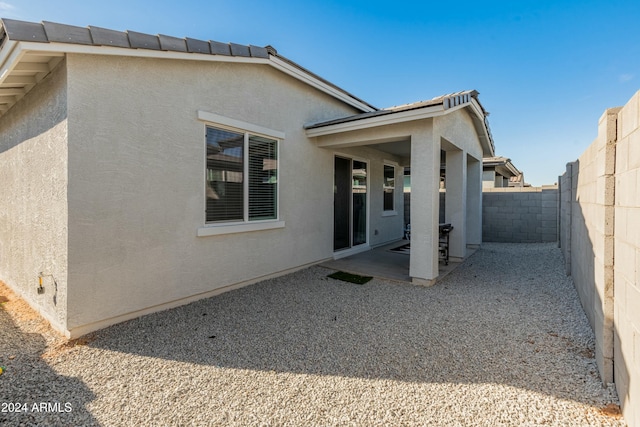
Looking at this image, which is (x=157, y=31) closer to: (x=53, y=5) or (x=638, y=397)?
(x=53, y=5)

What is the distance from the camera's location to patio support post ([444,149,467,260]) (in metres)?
8.64

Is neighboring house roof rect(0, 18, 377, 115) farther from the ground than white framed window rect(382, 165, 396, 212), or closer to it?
farther from the ground

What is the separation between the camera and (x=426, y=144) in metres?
6.27

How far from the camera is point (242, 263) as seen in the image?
6.29 meters

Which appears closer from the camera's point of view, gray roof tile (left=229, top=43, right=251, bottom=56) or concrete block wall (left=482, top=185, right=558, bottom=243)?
gray roof tile (left=229, top=43, right=251, bottom=56)

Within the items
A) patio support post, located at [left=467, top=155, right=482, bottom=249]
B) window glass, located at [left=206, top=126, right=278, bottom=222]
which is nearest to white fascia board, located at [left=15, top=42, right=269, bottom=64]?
window glass, located at [left=206, top=126, right=278, bottom=222]

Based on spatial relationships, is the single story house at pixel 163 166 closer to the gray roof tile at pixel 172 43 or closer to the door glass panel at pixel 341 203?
the gray roof tile at pixel 172 43

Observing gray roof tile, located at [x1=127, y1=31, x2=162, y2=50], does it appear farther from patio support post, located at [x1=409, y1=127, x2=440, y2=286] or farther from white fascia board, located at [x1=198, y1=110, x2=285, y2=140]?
patio support post, located at [x1=409, y1=127, x2=440, y2=286]

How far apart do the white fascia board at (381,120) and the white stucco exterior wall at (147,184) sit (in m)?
1.23

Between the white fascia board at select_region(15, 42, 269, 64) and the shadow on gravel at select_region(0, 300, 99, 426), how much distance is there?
3.80m

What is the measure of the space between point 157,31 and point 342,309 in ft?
18.6

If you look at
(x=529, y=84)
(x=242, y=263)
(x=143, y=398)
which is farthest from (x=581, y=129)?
(x=143, y=398)

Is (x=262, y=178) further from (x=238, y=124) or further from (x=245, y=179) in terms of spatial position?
(x=238, y=124)

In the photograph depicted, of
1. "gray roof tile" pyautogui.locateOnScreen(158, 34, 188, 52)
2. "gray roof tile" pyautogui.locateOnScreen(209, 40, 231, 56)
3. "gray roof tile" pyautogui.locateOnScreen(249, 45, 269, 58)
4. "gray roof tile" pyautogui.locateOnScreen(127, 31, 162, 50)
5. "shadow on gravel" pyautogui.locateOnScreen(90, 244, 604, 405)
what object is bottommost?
"shadow on gravel" pyautogui.locateOnScreen(90, 244, 604, 405)
